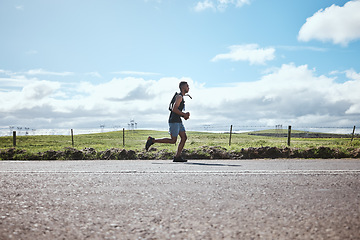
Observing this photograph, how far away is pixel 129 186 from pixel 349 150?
888cm

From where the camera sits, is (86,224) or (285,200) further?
(285,200)

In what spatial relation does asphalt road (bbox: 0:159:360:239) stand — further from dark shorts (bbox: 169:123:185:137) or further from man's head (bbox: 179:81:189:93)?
man's head (bbox: 179:81:189:93)

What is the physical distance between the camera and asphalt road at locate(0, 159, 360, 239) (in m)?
2.49

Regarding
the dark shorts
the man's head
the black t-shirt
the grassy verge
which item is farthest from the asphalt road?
the grassy verge

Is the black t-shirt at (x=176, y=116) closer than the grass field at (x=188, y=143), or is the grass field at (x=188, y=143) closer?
the black t-shirt at (x=176, y=116)

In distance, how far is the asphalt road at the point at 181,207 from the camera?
2488 millimetres

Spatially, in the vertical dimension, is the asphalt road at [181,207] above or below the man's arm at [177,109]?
below

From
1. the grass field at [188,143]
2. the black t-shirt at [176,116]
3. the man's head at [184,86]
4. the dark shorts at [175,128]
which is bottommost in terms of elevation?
the grass field at [188,143]

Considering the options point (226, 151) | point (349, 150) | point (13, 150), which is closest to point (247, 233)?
point (226, 151)

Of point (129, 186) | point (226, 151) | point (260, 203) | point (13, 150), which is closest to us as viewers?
point (260, 203)

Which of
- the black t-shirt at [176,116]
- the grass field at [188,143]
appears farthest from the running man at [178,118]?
the grass field at [188,143]

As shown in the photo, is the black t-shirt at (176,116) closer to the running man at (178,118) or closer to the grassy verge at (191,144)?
the running man at (178,118)

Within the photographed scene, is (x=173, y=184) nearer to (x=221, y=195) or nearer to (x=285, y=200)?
(x=221, y=195)

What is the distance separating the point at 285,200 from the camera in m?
3.47
